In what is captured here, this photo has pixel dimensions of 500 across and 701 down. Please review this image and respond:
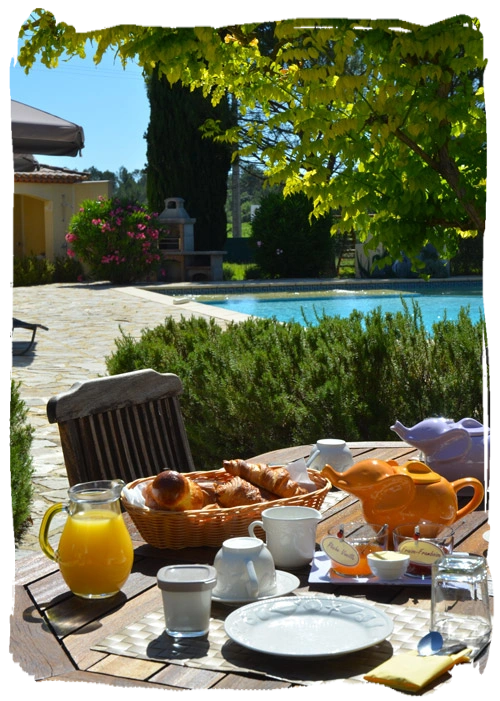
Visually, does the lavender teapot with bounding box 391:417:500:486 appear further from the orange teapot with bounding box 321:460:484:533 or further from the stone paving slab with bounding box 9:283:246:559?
the stone paving slab with bounding box 9:283:246:559

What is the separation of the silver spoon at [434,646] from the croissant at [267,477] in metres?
0.59

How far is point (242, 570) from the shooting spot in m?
1.45

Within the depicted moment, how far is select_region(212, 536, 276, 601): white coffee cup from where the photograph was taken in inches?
56.8

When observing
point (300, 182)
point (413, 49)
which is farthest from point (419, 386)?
point (413, 49)

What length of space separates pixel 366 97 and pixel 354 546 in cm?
291

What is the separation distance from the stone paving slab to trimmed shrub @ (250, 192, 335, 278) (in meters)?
4.08

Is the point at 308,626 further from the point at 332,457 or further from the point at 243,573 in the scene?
the point at 332,457

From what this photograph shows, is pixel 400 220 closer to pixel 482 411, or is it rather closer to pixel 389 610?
pixel 482 411

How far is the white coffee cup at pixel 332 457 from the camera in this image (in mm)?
2162

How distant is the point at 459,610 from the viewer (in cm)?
129

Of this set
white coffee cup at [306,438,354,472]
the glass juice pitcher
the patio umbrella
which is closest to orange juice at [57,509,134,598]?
the glass juice pitcher

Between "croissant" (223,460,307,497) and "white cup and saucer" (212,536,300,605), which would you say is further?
"croissant" (223,460,307,497)

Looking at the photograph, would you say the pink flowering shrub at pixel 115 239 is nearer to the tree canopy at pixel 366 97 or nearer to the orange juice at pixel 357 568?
the tree canopy at pixel 366 97

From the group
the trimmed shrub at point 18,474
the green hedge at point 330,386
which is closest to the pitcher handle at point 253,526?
the trimmed shrub at point 18,474
